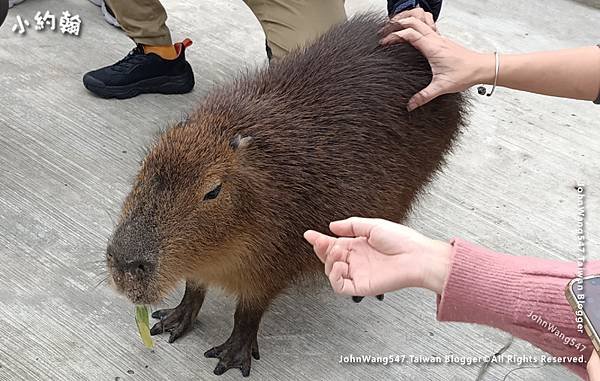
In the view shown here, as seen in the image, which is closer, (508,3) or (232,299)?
(232,299)

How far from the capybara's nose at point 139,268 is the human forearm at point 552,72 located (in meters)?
1.09

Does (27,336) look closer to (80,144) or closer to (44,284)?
(44,284)

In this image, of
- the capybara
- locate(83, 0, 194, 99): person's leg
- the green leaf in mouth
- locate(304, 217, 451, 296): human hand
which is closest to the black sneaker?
locate(83, 0, 194, 99): person's leg

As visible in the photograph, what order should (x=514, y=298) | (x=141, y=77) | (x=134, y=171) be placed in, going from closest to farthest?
1. (x=514, y=298)
2. (x=134, y=171)
3. (x=141, y=77)

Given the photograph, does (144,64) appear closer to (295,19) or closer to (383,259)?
(295,19)

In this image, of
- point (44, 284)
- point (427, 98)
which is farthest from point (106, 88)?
point (427, 98)

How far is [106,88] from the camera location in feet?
11.4

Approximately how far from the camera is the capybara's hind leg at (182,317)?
245cm

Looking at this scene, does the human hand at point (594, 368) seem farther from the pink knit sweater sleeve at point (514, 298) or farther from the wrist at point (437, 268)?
the wrist at point (437, 268)

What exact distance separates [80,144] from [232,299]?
3.45ft

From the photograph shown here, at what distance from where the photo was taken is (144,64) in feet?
11.7

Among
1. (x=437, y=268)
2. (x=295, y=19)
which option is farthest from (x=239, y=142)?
(x=295, y=19)

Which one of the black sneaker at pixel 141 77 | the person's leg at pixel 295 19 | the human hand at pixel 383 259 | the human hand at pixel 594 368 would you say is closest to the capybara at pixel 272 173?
the human hand at pixel 383 259

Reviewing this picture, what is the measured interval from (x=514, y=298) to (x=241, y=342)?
Result: 1.01 m
